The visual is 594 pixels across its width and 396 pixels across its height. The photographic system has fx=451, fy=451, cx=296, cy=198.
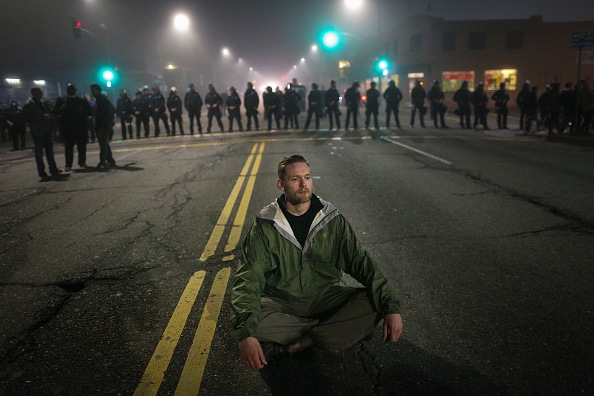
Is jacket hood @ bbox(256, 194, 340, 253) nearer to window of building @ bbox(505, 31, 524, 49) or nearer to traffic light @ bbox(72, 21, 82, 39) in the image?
traffic light @ bbox(72, 21, 82, 39)

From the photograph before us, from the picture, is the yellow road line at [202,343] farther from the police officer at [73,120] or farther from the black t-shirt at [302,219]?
the police officer at [73,120]

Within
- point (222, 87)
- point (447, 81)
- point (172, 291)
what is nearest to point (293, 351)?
point (172, 291)

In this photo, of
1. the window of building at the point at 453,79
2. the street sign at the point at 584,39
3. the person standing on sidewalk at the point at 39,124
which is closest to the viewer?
the person standing on sidewalk at the point at 39,124

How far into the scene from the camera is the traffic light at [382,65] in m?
28.0

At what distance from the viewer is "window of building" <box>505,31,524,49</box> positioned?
4675 cm

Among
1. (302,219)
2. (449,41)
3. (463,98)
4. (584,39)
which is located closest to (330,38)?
(463,98)

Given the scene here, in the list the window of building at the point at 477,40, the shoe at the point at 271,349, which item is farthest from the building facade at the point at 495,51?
the shoe at the point at 271,349

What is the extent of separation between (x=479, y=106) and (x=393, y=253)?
53.1ft

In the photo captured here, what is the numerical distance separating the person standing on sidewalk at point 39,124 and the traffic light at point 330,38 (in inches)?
565

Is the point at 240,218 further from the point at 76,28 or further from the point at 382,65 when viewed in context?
the point at 76,28

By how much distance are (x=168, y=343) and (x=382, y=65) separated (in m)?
27.3

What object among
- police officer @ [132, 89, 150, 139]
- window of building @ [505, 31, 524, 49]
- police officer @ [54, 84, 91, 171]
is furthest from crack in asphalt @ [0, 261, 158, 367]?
window of building @ [505, 31, 524, 49]

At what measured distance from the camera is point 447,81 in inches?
1844

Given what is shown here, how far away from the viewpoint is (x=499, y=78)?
46906 millimetres
